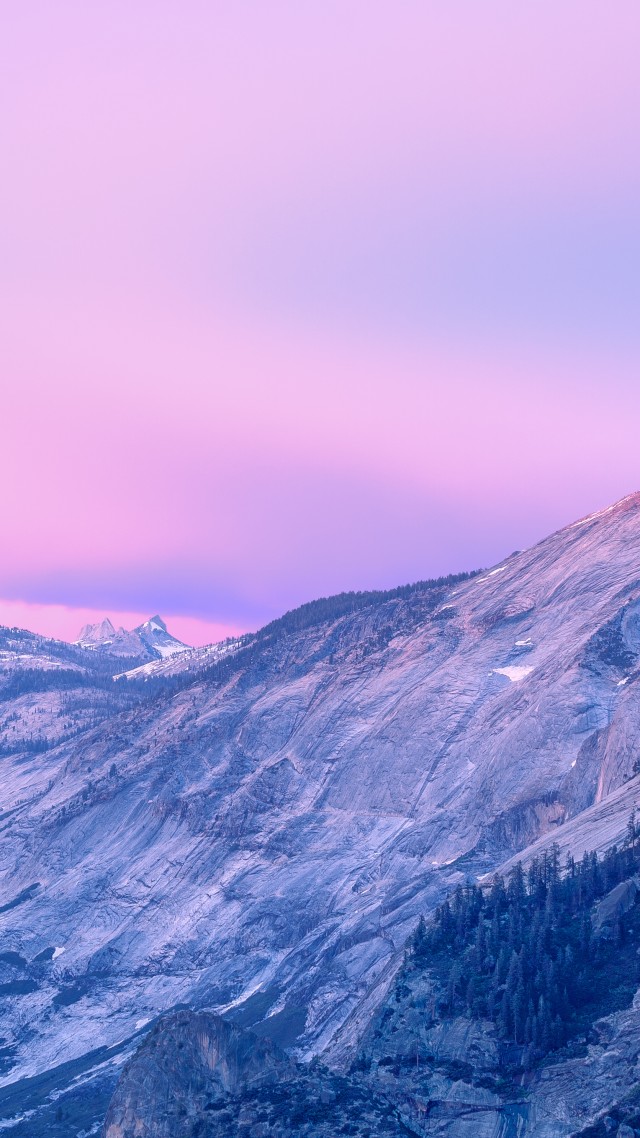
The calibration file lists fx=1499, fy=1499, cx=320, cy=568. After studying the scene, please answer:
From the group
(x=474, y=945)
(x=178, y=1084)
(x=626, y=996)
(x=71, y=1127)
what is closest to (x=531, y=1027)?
(x=626, y=996)

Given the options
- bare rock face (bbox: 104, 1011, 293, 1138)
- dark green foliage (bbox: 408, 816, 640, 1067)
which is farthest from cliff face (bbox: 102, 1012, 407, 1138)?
dark green foliage (bbox: 408, 816, 640, 1067)

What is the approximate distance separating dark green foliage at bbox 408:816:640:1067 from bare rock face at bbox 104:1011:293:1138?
19014 mm

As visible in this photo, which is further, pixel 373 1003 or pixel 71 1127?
pixel 71 1127

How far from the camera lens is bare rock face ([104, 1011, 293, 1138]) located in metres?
133

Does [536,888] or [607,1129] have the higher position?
[536,888]

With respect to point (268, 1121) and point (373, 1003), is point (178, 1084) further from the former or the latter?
point (373, 1003)

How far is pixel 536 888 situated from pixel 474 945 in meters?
11.4

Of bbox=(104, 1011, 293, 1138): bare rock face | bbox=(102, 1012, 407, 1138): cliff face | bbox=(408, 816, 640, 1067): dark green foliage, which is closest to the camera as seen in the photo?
bbox=(102, 1012, 407, 1138): cliff face

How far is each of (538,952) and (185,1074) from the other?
114ft

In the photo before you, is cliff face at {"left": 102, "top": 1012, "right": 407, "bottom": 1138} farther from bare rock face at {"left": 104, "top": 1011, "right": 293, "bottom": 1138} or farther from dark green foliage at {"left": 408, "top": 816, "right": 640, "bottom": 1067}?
dark green foliage at {"left": 408, "top": 816, "right": 640, "bottom": 1067}

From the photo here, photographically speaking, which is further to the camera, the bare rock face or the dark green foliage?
the bare rock face

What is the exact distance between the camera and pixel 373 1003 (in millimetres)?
175125

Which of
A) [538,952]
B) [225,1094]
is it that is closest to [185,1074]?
[225,1094]

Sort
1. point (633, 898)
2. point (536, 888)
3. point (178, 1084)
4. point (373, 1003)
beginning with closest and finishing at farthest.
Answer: point (178, 1084) → point (633, 898) → point (536, 888) → point (373, 1003)
